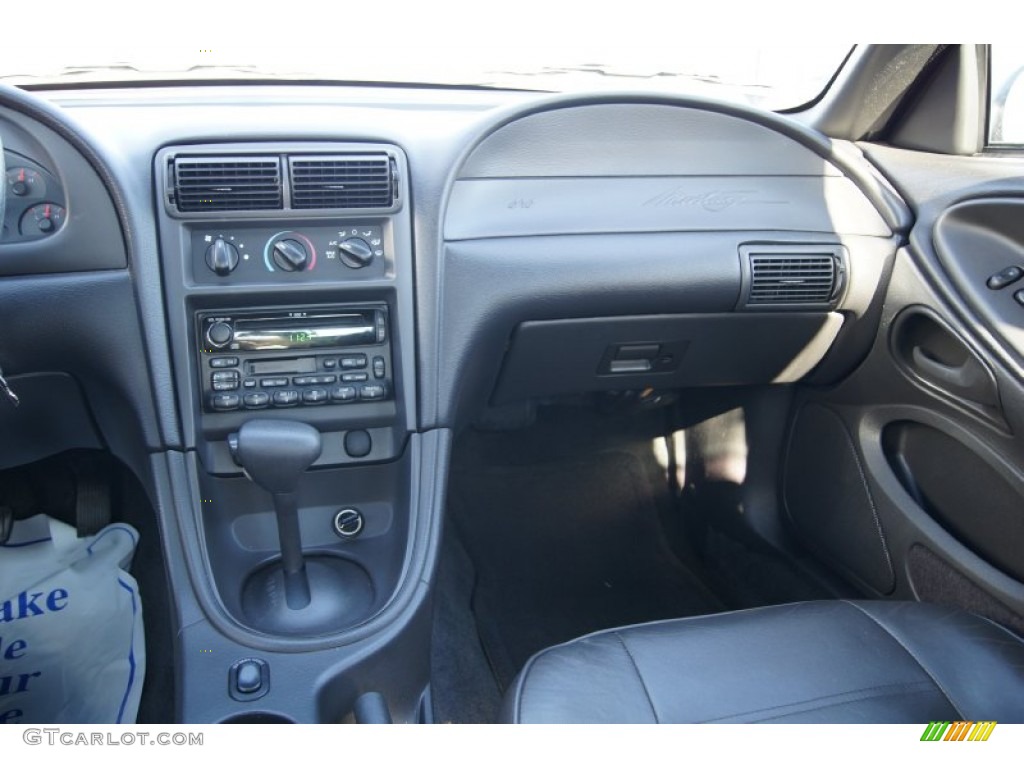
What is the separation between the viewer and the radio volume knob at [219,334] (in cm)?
149

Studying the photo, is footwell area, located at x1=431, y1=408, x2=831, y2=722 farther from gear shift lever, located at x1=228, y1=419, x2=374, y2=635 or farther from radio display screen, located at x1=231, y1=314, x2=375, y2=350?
Result: radio display screen, located at x1=231, y1=314, x2=375, y2=350

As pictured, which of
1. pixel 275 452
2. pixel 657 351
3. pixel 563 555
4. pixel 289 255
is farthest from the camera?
pixel 563 555

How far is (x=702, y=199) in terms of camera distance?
1.74 meters

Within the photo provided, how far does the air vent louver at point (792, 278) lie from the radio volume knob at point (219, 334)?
1.06 m

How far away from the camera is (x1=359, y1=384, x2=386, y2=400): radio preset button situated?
1559 mm

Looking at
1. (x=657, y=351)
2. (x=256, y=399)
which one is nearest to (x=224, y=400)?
(x=256, y=399)

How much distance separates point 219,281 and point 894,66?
154 centimetres

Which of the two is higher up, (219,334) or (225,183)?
(225,183)

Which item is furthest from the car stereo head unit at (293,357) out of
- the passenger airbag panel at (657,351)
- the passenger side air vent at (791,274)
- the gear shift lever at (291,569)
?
the passenger side air vent at (791,274)

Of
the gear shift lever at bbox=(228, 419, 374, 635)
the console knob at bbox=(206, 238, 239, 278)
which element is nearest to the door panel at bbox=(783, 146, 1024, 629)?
the gear shift lever at bbox=(228, 419, 374, 635)

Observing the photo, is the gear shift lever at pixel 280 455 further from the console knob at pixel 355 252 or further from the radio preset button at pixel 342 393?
the console knob at pixel 355 252

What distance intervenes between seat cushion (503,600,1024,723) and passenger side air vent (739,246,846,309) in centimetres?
71

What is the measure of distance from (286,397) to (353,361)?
0.14m

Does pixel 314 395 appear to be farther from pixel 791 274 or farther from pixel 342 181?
pixel 791 274
